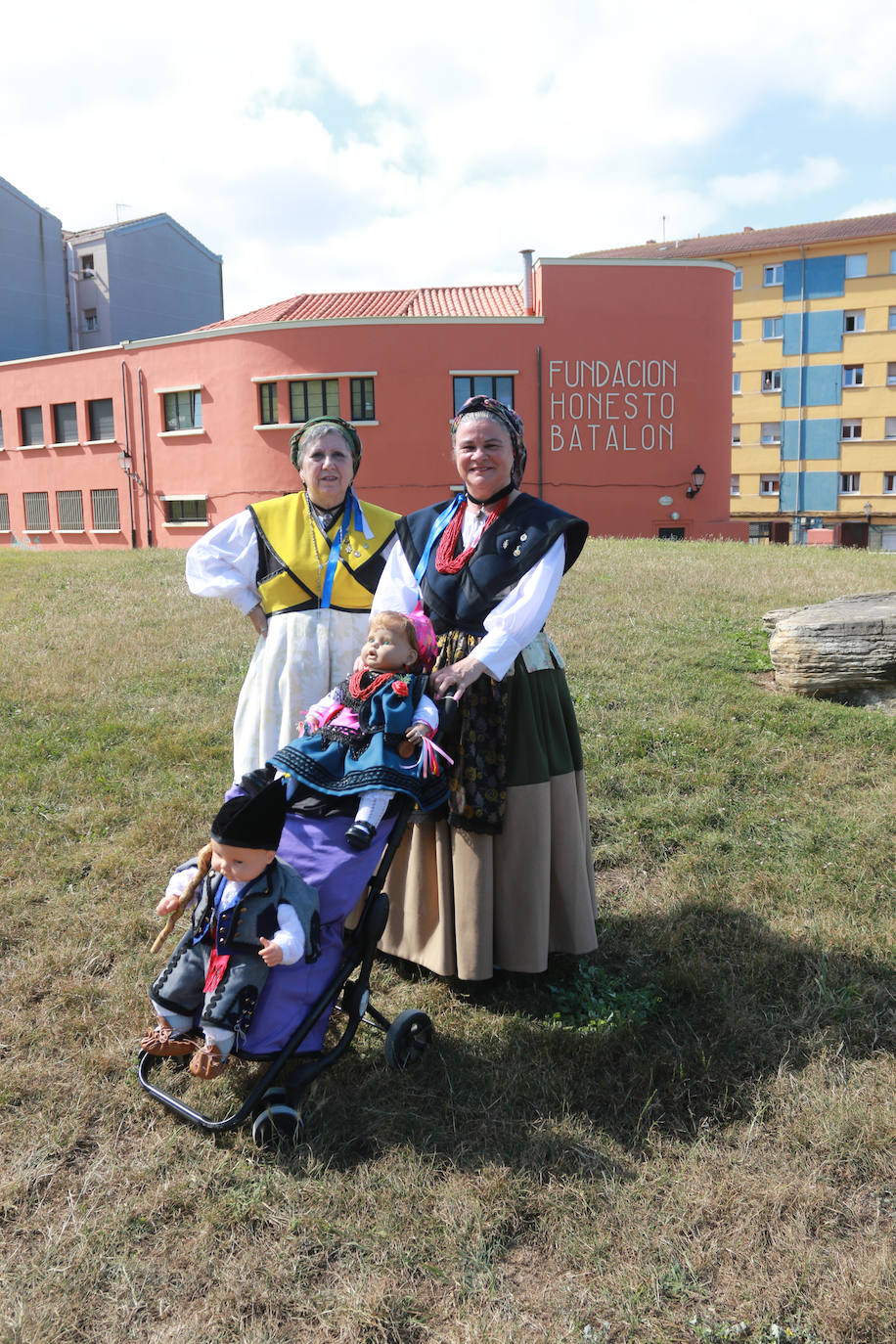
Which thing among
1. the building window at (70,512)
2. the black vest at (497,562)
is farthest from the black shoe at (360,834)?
the building window at (70,512)

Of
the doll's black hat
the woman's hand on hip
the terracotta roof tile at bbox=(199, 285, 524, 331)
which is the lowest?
the doll's black hat

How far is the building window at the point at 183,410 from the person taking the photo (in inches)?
1038

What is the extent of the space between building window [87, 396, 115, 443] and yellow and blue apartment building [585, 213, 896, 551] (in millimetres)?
25637

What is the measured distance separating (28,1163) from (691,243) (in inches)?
1934

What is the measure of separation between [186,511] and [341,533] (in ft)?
81.7

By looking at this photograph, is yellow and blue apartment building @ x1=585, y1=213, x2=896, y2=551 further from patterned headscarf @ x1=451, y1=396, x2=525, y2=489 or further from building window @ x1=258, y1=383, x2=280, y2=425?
patterned headscarf @ x1=451, y1=396, x2=525, y2=489

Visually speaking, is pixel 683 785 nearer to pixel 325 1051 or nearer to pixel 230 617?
pixel 325 1051

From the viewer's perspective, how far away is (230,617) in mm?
10031

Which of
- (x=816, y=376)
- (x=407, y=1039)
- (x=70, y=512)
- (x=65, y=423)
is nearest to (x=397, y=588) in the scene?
→ (x=407, y=1039)

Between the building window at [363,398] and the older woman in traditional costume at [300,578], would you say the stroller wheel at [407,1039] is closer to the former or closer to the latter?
the older woman in traditional costume at [300,578]

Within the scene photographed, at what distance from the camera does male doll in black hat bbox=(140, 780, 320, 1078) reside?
2.65m

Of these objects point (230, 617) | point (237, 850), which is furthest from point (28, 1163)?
point (230, 617)

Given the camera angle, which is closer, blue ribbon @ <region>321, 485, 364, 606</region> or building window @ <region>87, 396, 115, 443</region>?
blue ribbon @ <region>321, 485, 364, 606</region>

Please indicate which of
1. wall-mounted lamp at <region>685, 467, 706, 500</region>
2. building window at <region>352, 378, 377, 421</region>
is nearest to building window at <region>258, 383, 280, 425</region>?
building window at <region>352, 378, 377, 421</region>
